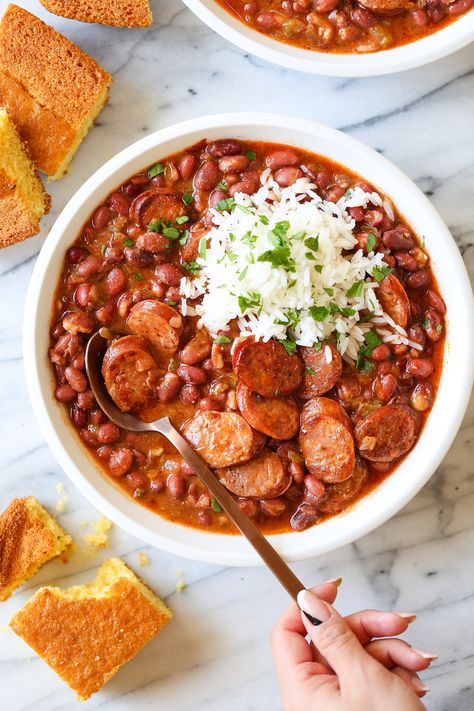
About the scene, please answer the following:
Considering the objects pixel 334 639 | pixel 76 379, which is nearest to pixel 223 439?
pixel 76 379

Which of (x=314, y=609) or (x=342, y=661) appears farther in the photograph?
(x=314, y=609)

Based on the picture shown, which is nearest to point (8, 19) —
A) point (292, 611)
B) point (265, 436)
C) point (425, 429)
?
point (265, 436)

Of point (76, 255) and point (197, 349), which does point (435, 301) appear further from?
point (76, 255)

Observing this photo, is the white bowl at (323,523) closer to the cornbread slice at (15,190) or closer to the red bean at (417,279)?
the red bean at (417,279)

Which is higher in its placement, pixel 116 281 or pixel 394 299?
pixel 116 281

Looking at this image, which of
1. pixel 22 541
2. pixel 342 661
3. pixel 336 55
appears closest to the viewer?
pixel 342 661

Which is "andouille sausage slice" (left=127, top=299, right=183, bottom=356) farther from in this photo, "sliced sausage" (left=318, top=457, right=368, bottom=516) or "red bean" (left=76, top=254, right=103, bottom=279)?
"sliced sausage" (left=318, top=457, right=368, bottom=516)

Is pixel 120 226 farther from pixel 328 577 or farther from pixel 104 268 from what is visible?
pixel 328 577

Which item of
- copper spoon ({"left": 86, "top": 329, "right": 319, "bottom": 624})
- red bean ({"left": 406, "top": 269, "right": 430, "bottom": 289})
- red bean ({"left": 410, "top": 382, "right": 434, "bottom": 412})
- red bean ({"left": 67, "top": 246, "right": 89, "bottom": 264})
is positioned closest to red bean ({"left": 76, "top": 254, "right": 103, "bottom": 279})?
red bean ({"left": 67, "top": 246, "right": 89, "bottom": 264})
